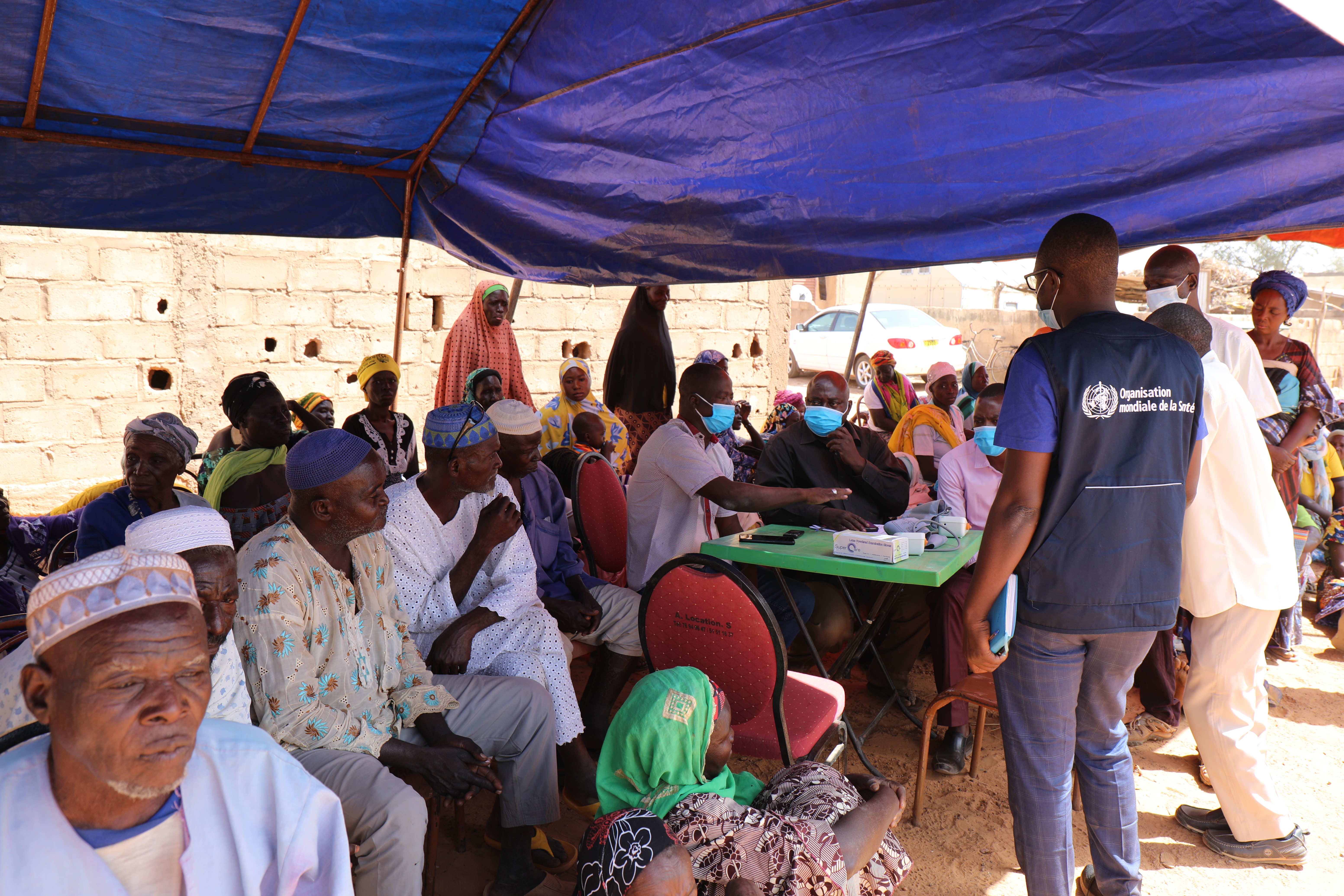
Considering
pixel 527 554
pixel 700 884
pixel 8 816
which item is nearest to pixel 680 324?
pixel 527 554

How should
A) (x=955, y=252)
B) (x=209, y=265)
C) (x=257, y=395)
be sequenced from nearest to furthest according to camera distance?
(x=955, y=252) → (x=257, y=395) → (x=209, y=265)

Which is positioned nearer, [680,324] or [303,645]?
[303,645]

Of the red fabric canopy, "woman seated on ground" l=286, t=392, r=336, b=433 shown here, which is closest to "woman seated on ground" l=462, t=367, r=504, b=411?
"woman seated on ground" l=286, t=392, r=336, b=433

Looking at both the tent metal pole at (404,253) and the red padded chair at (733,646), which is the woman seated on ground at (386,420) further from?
the red padded chair at (733,646)

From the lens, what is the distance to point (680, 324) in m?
9.98

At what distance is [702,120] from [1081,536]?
2.02 m

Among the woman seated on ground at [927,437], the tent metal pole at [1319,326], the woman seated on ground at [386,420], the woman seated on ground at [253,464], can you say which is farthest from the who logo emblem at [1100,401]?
the tent metal pole at [1319,326]

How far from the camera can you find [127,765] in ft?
4.10

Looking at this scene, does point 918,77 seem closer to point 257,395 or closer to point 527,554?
point 527,554

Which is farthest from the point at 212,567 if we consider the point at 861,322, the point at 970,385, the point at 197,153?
the point at 861,322

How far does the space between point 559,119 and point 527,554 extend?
1.75m

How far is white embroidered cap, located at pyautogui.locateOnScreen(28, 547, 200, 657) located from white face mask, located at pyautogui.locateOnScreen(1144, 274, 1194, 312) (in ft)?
11.5

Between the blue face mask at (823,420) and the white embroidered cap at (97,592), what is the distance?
3306mm

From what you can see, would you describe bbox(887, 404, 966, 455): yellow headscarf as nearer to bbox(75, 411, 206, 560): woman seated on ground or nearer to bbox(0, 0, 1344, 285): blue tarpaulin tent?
bbox(0, 0, 1344, 285): blue tarpaulin tent
